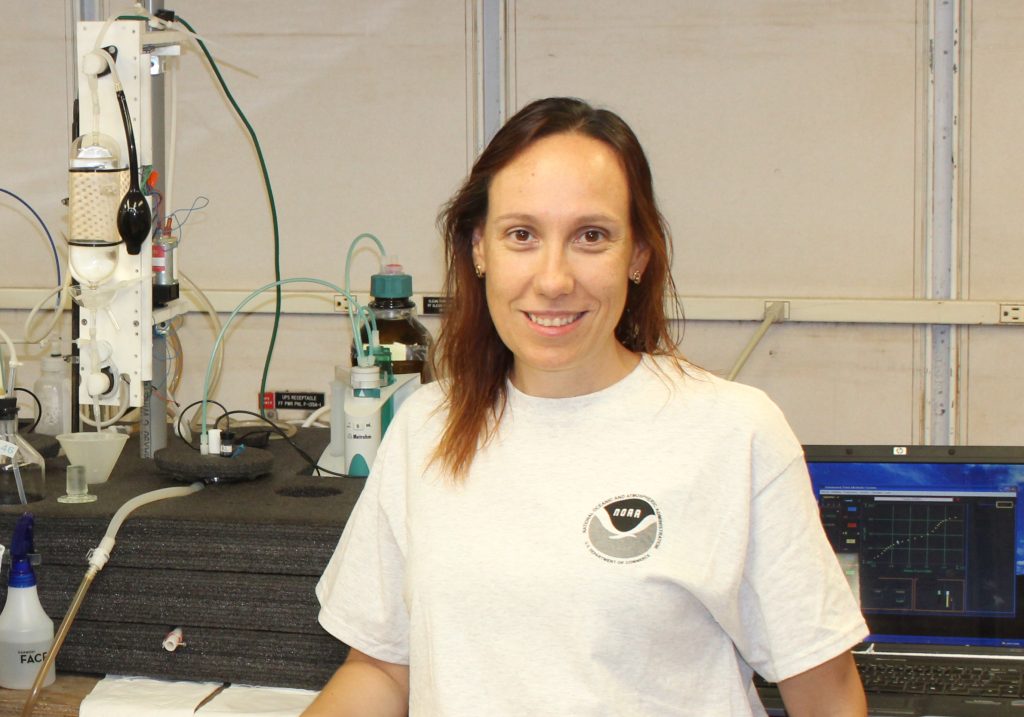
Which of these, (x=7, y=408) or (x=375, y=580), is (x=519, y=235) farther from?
(x=7, y=408)

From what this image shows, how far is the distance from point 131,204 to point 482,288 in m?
0.60

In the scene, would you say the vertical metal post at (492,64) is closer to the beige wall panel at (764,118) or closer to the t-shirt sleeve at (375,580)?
the beige wall panel at (764,118)

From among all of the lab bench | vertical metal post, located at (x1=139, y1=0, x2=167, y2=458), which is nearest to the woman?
the lab bench

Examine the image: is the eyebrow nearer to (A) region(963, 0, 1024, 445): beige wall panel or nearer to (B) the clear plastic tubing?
(B) the clear plastic tubing

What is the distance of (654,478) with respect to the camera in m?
1.13

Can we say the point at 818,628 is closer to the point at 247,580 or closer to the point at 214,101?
the point at 247,580

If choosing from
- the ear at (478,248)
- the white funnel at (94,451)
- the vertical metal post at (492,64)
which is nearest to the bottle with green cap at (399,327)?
the white funnel at (94,451)

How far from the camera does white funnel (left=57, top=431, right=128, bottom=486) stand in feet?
5.55

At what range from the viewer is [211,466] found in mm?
1654

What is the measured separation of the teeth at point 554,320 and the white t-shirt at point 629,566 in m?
0.09

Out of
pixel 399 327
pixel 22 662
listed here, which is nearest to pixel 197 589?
pixel 22 662

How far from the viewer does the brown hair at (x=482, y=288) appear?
118 centimetres

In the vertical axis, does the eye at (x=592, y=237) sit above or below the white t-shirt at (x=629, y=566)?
above

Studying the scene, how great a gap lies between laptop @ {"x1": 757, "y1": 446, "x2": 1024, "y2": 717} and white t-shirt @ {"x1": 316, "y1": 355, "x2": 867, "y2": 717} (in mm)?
371
